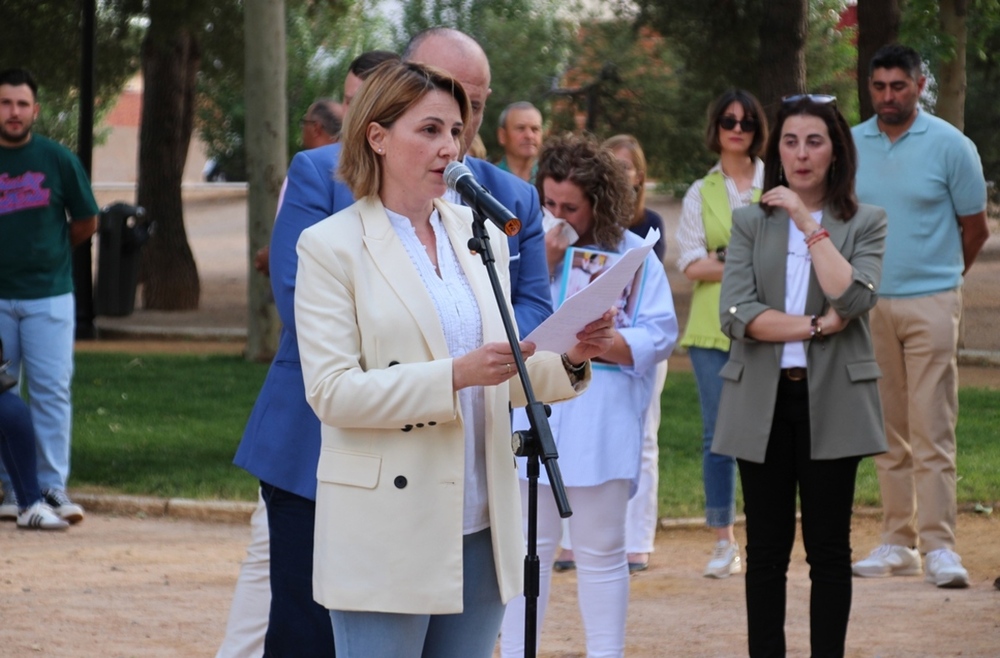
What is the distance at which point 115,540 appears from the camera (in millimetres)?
7734

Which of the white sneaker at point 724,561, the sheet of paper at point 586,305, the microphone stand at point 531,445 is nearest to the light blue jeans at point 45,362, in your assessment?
the white sneaker at point 724,561

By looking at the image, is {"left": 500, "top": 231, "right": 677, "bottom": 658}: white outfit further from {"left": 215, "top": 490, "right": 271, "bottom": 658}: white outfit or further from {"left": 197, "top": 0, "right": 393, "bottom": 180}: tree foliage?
{"left": 197, "top": 0, "right": 393, "bottom": 180}: tree foliage

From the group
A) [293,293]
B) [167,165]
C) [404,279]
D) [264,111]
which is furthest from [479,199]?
[167,165]

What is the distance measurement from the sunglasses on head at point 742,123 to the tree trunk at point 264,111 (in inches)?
281

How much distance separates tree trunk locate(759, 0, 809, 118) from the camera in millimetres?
15000

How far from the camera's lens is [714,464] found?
23.2 feet

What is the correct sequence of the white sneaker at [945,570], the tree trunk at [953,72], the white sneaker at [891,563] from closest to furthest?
1. the white sneaker at [945,570]
2. the white sneaker at [891,563]
3. the tree trunk at [953,72]

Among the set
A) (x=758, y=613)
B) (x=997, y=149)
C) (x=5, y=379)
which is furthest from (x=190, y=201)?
(x=758, y=613)

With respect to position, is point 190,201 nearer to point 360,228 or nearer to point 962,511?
point 962,511

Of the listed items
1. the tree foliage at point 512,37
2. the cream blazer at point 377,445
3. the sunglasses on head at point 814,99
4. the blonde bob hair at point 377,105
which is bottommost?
the cream blazer at point 377,445

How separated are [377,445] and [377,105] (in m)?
0.75

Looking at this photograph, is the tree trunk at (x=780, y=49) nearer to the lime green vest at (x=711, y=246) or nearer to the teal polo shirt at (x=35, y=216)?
the lime green vest at (x=711, y=246)

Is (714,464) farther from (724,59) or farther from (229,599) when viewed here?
(724,59)

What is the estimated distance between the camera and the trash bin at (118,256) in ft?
60.0
